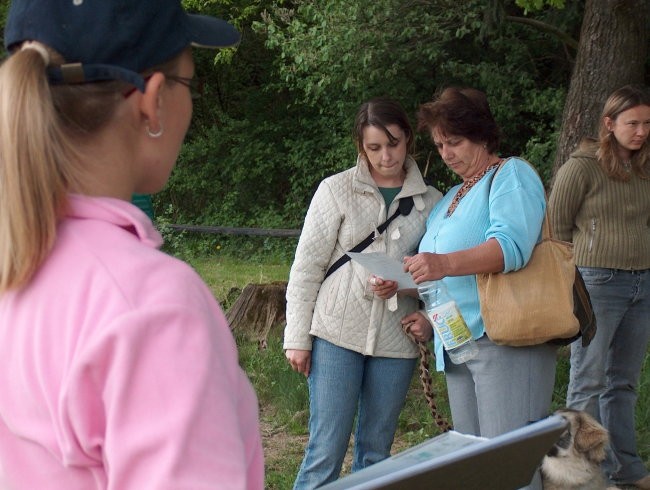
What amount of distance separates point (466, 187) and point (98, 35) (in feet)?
9.05

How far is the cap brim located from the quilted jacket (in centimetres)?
254

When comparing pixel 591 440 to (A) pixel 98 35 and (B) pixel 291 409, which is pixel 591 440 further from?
(A) pixel 98 35

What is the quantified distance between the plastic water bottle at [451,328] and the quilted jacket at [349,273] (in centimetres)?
35

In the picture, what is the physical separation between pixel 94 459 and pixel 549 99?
12226mm

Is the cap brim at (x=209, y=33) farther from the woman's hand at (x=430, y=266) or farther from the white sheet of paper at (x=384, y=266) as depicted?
the white sheet of paper at (x=384, y=266)

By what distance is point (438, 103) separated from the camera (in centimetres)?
381

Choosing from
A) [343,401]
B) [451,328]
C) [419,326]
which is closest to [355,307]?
[419,326]

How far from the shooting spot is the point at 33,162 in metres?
1.13

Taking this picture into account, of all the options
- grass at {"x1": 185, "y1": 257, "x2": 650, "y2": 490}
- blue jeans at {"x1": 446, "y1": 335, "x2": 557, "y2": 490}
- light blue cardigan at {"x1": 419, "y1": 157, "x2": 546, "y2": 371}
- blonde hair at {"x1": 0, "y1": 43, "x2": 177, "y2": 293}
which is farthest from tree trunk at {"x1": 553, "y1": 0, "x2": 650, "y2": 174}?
blonde hair at {"x1": 0, "y1": 43, "x2": 177, "y2": 293}

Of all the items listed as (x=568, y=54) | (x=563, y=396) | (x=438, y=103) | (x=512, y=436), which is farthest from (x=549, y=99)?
(x=512, y=436)

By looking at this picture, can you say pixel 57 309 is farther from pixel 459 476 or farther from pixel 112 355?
pixel 459 476

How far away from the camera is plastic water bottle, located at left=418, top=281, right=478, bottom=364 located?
3572 millimetres

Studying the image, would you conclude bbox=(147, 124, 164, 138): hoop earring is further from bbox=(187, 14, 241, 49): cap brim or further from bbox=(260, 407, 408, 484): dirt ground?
bbox=(260, 407, 408, 484): dirt ground

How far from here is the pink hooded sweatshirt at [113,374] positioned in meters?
1.04
